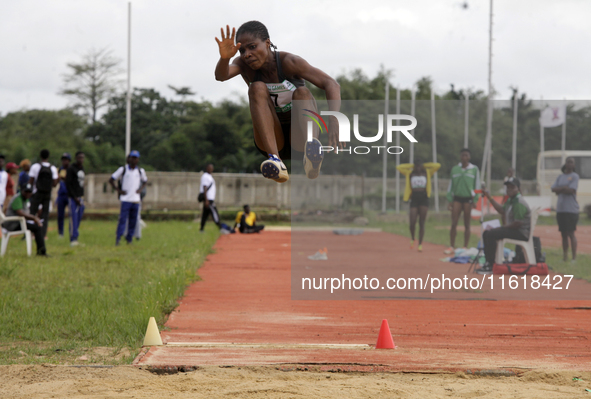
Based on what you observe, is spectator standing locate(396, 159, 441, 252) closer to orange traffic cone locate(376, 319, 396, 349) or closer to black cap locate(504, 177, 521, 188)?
black cap locate(504, 177, 521, 188)

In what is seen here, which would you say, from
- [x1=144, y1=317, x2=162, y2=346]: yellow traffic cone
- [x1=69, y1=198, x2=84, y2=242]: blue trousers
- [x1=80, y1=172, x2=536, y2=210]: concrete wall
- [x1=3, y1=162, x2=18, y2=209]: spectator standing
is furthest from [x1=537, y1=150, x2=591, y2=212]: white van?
[x1=80, y1=172, x2=536, y2=210]: concrete wall

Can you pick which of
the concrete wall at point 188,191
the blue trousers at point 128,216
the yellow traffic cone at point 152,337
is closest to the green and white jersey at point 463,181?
the blue trousers at point 128,216

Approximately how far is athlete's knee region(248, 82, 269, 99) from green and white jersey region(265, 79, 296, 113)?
0.42 feet

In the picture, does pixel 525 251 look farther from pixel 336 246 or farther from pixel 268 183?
pixel 268 183

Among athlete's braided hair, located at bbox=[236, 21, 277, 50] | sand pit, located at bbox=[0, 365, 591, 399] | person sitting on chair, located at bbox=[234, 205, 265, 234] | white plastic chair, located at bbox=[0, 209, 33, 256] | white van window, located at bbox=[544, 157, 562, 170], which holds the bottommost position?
sand pit, located at bbox=[0, 365, 591, 399]

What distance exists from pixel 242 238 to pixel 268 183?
1019cm

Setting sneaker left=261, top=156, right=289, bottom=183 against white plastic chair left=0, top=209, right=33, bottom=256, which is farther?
white plastic chair left=0, top=209, right=33, bottom=256

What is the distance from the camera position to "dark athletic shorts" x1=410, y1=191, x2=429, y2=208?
12.9 meters

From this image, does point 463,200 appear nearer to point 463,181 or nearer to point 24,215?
point 463,181

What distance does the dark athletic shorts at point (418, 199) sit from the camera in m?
12.9

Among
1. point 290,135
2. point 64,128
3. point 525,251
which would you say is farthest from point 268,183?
point 64,128

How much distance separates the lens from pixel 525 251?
9.77 meters

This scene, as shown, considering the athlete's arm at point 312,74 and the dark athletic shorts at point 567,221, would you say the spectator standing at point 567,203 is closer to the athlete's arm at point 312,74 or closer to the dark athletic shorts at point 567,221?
the dark athletic shorts at point 567,221

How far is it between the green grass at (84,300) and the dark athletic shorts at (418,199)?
468 cm
